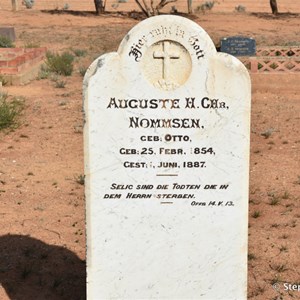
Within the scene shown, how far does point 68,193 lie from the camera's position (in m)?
8.80

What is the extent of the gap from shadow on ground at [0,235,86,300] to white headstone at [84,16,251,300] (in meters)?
1.15

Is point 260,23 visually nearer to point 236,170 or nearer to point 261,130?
point 261,130

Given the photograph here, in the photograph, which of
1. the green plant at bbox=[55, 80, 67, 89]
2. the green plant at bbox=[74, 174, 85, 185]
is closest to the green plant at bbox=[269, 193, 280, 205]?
the green plant at bbox=[74, 174, 85, 185]

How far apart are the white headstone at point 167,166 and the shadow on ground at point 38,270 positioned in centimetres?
115

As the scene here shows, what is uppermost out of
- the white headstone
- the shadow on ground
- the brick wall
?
the white headstone

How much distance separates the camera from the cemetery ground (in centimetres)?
628

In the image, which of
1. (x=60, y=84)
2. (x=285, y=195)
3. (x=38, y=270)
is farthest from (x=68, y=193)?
(x=60, y=84)

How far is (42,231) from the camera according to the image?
24.3 ft

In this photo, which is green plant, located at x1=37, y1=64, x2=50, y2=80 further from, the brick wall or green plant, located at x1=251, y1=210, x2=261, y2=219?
the brick wall

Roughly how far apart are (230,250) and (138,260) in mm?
685

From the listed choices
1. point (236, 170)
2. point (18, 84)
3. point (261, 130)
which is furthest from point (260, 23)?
point (236, 170)

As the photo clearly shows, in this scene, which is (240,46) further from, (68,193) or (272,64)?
(68,193)

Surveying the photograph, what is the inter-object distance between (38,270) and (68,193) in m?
2.46

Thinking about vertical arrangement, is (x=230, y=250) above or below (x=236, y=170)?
below
